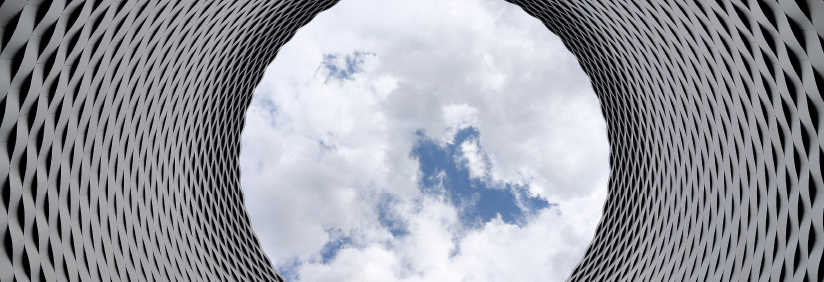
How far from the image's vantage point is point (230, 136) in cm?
4528

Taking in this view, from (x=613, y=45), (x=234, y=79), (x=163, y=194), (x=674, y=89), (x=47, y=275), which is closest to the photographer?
(x=47, y=275)

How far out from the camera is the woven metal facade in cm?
1900

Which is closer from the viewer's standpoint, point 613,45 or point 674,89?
point 674,89

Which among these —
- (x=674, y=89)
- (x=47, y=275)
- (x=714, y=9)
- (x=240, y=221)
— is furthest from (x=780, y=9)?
(x=240, y=221)

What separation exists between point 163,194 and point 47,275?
1071 cm

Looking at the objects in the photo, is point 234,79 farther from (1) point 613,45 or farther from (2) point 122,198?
(1) point 613,45

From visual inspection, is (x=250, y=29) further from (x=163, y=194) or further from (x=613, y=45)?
(x=613, y=45)

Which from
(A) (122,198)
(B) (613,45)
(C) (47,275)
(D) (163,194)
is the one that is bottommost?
(C) (47,275)

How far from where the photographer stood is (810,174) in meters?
19.5

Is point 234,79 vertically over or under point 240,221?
over

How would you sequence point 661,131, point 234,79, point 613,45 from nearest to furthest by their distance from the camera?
point 661,131, point 613,45, point 234,79

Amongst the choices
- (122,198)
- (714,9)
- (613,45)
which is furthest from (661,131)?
(122,198)

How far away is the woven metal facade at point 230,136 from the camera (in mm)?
19000

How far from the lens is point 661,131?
34.3m
